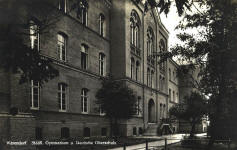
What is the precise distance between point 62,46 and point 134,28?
42.6 ft

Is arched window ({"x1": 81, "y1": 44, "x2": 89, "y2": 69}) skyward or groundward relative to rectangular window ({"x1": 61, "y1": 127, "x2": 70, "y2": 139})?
skyward

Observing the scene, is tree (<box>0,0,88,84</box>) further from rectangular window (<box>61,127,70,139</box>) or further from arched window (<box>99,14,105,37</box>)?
arched window (<box>99,14,105,37</box>)

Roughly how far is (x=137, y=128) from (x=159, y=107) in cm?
963

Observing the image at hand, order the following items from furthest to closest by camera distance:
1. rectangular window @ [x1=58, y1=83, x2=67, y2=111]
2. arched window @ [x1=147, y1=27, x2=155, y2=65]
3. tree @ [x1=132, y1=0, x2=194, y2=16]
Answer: arched window @ [x1=147, y1=27, x2=155, y2=65]
rectangular window @ [x1=58, y1=83, x2=67, y2=111]
tree @ [x1=132, y1=0, x2=194, y2=16]

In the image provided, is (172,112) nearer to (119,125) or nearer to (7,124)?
(119,125)

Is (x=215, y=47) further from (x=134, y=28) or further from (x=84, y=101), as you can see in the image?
(x=134, y=28)

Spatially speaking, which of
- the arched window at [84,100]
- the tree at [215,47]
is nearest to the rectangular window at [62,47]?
the arched window at [84,100]

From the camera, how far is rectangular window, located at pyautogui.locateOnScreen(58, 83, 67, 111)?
20672 millimetres

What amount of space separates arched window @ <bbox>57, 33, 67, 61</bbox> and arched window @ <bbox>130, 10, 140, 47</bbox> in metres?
11.2

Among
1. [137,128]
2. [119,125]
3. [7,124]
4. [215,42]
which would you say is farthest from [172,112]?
[7,124]

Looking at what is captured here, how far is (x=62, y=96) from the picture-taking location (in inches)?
834

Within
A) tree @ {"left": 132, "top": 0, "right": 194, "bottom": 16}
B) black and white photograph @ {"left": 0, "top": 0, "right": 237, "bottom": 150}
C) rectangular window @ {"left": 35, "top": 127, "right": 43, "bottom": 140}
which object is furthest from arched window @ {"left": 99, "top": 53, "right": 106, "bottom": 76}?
tree @ {"left": 132, "top": 0, "right": 194, "bottom": 16}

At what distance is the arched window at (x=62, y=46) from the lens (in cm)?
2106

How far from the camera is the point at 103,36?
1100 inches
